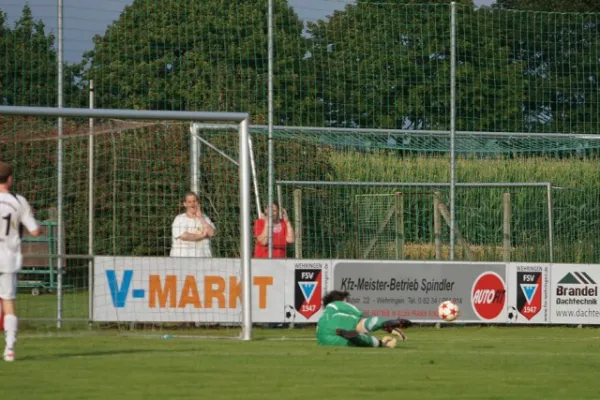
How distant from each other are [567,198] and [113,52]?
27.8 feet

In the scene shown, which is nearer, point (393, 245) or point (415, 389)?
point (415, 389)

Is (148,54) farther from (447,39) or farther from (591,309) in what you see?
(591,309)

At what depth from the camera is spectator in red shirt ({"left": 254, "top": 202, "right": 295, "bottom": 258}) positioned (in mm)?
18953

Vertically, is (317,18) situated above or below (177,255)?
above

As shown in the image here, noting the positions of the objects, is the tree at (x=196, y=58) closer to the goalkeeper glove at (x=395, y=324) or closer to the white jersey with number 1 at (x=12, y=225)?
the goalkeeper glove at (x=395, y=324)

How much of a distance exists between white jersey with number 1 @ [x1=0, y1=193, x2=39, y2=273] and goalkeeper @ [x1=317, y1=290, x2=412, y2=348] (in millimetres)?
3685

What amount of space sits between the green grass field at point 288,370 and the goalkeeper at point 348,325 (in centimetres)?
24

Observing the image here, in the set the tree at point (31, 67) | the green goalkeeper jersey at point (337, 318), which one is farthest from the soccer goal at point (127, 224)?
the green goalkeeper jersey at point (337, 318)

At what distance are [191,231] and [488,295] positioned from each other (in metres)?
4.92

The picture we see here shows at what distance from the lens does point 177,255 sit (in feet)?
56.9

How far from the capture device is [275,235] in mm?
19062

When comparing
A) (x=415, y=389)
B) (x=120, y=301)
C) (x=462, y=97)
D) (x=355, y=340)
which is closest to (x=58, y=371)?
(x=415, y=389)

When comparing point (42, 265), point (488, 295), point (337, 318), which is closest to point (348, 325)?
point (337, 318)

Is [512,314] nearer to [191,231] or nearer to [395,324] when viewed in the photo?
[191,231]
